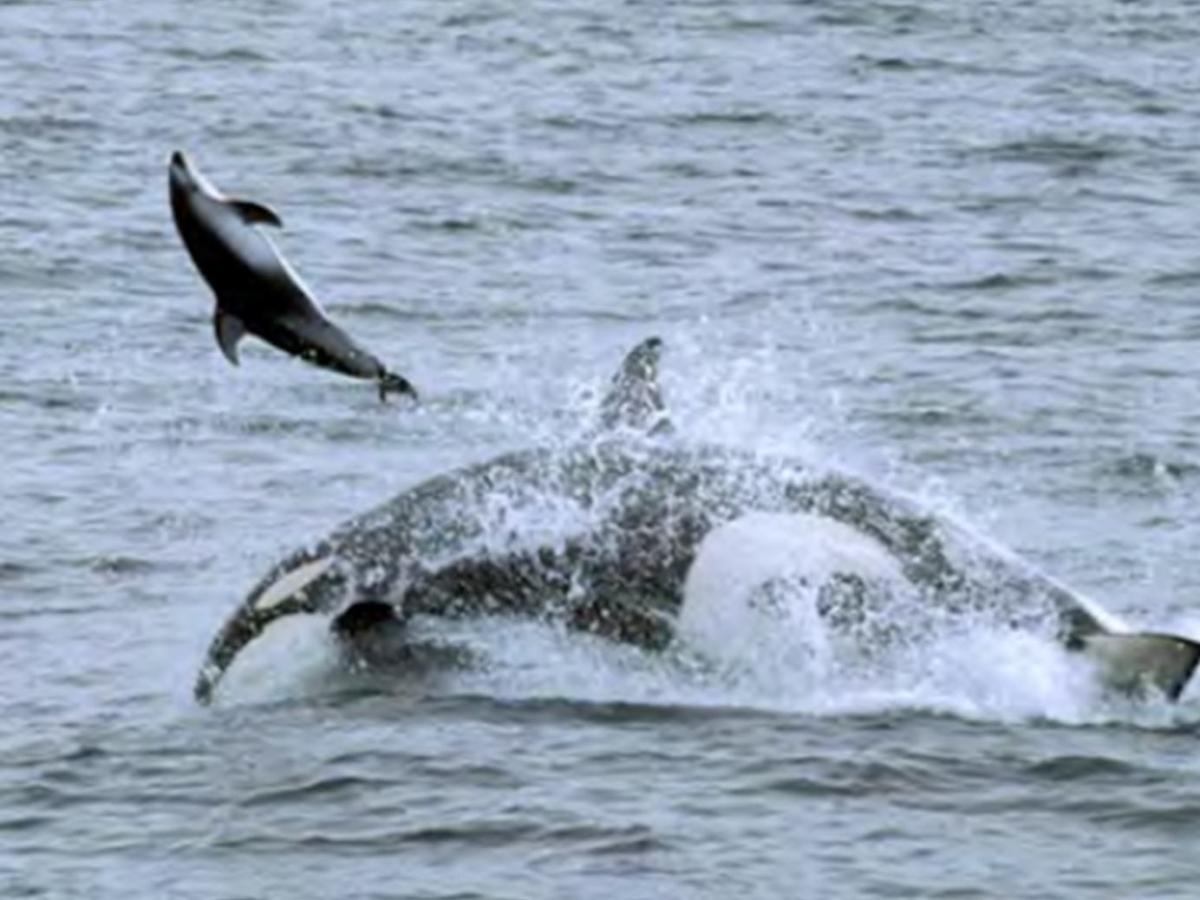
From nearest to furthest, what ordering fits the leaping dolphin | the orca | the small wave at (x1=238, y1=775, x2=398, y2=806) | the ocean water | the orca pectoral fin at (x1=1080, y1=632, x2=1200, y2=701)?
the ocean water, the small wave at (x1=238, y1=775, x2=398, y2=806), the orca pectoral fin at (x1=1080, y1=632, x2=1200, y2=701), the leaping dolphin, the orca

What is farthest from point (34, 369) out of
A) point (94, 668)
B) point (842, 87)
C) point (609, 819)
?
point (842, 87)

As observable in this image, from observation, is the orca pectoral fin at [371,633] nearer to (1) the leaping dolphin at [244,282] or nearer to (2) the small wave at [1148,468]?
(1) the leaping dolphin at [244,282]

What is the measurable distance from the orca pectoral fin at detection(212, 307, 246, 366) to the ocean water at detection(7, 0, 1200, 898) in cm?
127

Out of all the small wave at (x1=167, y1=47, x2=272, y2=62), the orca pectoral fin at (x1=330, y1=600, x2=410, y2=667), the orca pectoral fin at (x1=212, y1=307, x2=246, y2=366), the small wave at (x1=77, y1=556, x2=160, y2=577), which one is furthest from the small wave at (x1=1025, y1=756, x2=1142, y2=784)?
the small wave at (x1=167, y1=47, x2=272, y2=62)

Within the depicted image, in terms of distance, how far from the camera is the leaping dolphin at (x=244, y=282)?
15594mm

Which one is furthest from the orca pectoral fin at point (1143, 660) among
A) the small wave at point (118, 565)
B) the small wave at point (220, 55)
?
the small wave at point (220, 55)

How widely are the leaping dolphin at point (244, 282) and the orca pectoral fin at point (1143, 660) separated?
108 inches

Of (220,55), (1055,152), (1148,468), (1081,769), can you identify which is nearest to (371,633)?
(1081,769)

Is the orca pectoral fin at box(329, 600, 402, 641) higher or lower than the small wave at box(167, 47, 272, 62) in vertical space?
lower

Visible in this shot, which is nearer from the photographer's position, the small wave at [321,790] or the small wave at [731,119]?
the small wave at [321,790]

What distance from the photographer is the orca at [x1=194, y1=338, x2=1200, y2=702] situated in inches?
635

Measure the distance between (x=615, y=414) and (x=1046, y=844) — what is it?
3196 mm

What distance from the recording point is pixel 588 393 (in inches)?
888

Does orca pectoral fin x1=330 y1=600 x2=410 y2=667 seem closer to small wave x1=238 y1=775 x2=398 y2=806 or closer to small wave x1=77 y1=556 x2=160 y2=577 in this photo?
small wave x1=238 y1=775 x2=398 y2=806
